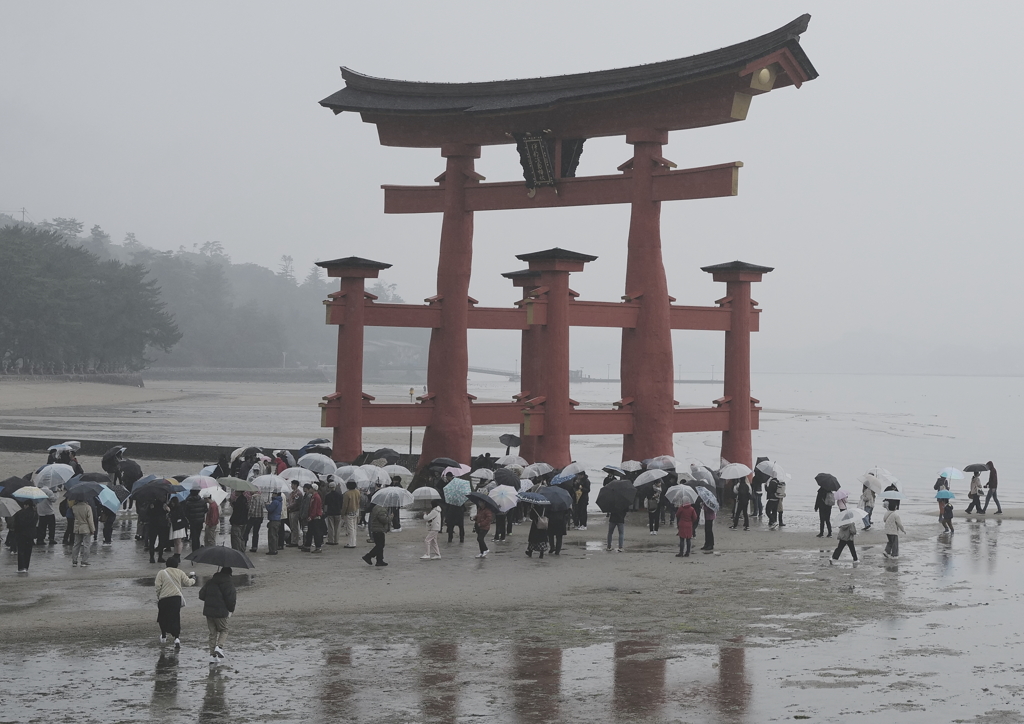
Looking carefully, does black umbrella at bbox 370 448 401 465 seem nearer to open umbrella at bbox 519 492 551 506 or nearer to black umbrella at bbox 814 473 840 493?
open umbrella at bbox 519 492 551 506

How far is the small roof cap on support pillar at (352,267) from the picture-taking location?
2902 centimetres

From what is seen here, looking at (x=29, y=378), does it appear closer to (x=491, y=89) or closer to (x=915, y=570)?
(x=491, y=89)

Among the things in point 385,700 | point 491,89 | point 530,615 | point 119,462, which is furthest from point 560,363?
point 385,700

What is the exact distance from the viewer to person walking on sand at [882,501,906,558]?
Answer: 20.0m

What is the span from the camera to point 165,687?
36.8 feet

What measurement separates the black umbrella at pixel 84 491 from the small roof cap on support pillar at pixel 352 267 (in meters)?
11.0

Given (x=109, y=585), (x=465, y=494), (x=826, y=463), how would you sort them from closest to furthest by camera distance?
(x=109, y=585) < (x=465, y=494) < (x=826, y=463)

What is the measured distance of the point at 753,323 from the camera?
3102cm

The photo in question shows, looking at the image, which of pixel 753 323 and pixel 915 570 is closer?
pixel 915 570

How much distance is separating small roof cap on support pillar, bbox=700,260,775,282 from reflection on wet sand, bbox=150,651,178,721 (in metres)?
20.9

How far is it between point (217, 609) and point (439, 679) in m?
2.52

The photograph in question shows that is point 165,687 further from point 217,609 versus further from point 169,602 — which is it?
point 169,602

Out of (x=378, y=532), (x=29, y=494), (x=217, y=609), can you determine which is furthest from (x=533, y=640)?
(x=29, y=494)

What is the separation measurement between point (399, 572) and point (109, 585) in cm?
446
